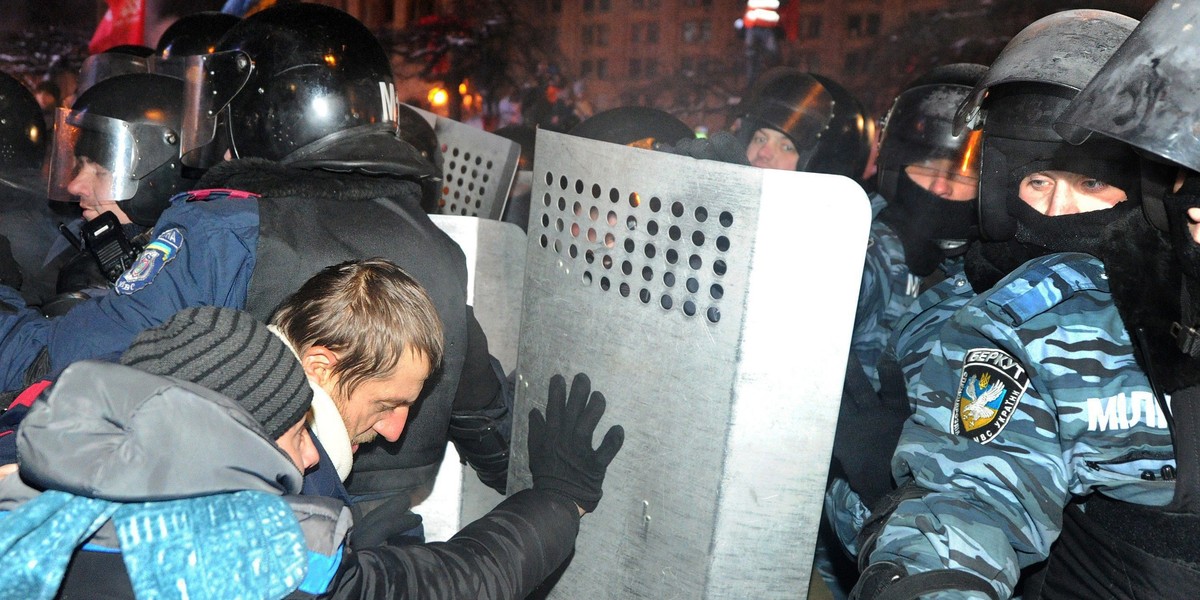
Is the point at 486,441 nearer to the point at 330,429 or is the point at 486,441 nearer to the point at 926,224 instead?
the point at 330,429

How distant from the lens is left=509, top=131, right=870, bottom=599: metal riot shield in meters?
1.48

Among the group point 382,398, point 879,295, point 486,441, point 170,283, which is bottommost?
point 486,441

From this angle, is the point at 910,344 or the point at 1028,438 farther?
the point at 910,344

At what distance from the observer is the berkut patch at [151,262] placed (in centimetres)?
168

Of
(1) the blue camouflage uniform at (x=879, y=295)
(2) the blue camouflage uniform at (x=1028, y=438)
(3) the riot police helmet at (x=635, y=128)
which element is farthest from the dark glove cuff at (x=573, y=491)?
(3) the riot police helmet at (x=635, y=128)

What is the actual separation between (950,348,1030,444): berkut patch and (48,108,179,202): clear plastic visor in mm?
2281

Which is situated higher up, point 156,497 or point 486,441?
point 156,497

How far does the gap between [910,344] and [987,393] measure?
56cm

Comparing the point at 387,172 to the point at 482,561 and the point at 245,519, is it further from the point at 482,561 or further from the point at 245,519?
the point at 245,519

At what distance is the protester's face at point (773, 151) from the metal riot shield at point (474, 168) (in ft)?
3.83

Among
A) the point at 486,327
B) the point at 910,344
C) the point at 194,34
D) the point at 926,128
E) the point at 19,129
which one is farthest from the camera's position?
the point at 194,34

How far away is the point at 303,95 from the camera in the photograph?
2.18 m

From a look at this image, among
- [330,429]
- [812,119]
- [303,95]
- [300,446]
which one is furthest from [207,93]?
[812,119]

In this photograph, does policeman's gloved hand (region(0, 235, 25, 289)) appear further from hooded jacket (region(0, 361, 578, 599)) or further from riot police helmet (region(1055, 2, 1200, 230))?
riot police helmet (region(1055, 2, 1200, 230))
